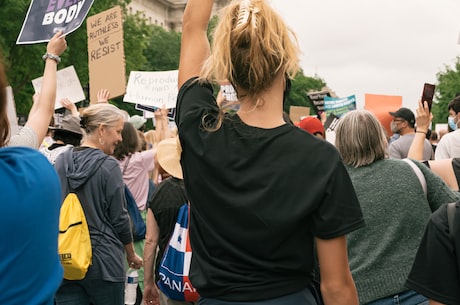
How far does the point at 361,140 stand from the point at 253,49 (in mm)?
1649

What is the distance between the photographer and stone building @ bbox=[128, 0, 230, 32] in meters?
97.2

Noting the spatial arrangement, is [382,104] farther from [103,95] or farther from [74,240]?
[74,240]

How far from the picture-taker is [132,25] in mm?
38188

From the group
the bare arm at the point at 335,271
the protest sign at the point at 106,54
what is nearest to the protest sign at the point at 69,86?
the protest sign at the point at 106,54

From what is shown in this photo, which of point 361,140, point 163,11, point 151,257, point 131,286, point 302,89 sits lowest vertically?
point 302,89

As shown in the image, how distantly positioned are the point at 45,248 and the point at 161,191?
3.16 m

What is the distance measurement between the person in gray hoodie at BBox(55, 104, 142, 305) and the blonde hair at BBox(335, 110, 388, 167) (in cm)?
168

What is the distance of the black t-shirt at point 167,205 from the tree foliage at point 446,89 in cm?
5974

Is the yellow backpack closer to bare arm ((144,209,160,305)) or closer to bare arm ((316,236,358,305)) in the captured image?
bare arm ((144,209,160,305))

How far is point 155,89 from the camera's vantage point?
11242 millimetres

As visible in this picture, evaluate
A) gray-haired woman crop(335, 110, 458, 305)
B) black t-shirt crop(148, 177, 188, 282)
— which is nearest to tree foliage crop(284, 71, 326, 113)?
black t-shirt crop(148, 177, 188, 282)

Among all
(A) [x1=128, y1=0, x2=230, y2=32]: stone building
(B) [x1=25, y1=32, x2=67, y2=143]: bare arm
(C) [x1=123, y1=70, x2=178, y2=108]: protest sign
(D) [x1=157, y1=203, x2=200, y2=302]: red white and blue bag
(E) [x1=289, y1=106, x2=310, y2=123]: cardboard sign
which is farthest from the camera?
(A) [x1=128, y1=0, x2=230, y2=32]: stone building

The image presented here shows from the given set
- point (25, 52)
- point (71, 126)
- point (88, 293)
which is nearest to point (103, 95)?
point (71, 126)

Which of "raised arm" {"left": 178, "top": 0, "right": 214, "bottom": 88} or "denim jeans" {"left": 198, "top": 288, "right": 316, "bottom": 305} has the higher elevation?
"raised arm" {"left": 178, "top": 0, "right": 214, "bottom": 88}
